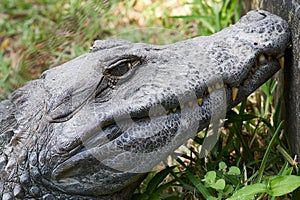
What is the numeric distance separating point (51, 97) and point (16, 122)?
32cm

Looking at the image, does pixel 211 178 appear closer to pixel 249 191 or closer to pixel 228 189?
pixel 228 189

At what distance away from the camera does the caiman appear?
262 cm

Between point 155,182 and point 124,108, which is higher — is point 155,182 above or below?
below

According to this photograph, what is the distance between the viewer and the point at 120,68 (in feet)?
8.97

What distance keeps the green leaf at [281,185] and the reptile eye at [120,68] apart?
83cm

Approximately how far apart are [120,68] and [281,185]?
2.96ft

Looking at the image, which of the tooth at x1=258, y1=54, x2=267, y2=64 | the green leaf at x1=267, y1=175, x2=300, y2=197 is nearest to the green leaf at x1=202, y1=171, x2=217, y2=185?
the green leaf at x1=267, y1=175, x2=300, y2=197

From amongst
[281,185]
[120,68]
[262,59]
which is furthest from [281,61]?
[120,68]

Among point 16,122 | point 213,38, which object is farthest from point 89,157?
point 213,38

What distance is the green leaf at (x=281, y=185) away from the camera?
2430 millimetres

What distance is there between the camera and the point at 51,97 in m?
2.73

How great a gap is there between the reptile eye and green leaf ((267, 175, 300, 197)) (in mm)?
A: 832

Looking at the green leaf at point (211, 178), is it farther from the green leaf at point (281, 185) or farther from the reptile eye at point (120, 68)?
the reptile eye at point (120, 68)

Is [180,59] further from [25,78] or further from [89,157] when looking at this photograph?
[25,78]
